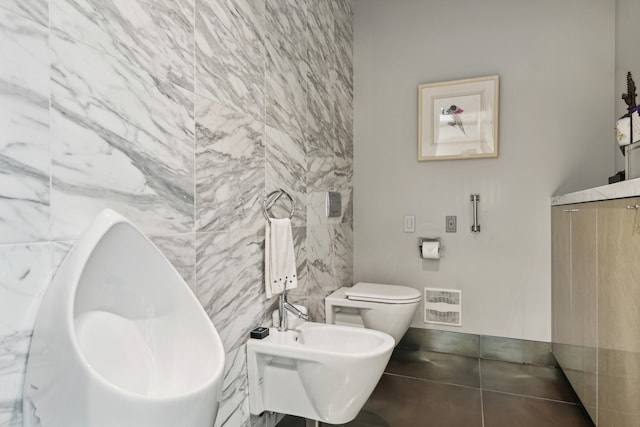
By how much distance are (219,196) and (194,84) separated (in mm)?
379

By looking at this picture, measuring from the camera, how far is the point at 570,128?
242cm

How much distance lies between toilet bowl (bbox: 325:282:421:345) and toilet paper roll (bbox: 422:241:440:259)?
36 cm

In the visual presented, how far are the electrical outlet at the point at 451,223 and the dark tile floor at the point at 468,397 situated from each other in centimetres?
86

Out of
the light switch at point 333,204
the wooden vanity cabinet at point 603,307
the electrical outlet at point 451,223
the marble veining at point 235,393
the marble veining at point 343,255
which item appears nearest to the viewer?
the wooden vanity cabinet at point 603,307

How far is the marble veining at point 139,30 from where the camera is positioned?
33.8 inches

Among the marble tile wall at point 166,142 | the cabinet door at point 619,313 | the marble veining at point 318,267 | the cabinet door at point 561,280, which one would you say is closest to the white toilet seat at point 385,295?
the marble veining at point 318,267

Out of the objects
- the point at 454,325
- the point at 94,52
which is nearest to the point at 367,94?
the point at 454,325

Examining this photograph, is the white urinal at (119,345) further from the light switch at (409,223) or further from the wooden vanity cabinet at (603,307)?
the light switch at (409,223)

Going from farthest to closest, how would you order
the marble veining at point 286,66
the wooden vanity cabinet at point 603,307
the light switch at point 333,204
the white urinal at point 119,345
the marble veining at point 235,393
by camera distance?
the light switch at point 333,204 → the marble veining at point 286,66 → the marble veining at point 235,393 → the wooden vanity cabinet at point 603,307 → the white urinal at point 119,345

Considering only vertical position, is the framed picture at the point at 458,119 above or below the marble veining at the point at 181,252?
above

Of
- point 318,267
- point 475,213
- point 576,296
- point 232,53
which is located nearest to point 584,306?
point 576,296

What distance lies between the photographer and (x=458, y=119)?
8.58ft

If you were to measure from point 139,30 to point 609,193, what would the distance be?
1.65 metres

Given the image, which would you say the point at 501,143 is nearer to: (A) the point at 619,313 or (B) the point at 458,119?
(B) the point at 458,119
